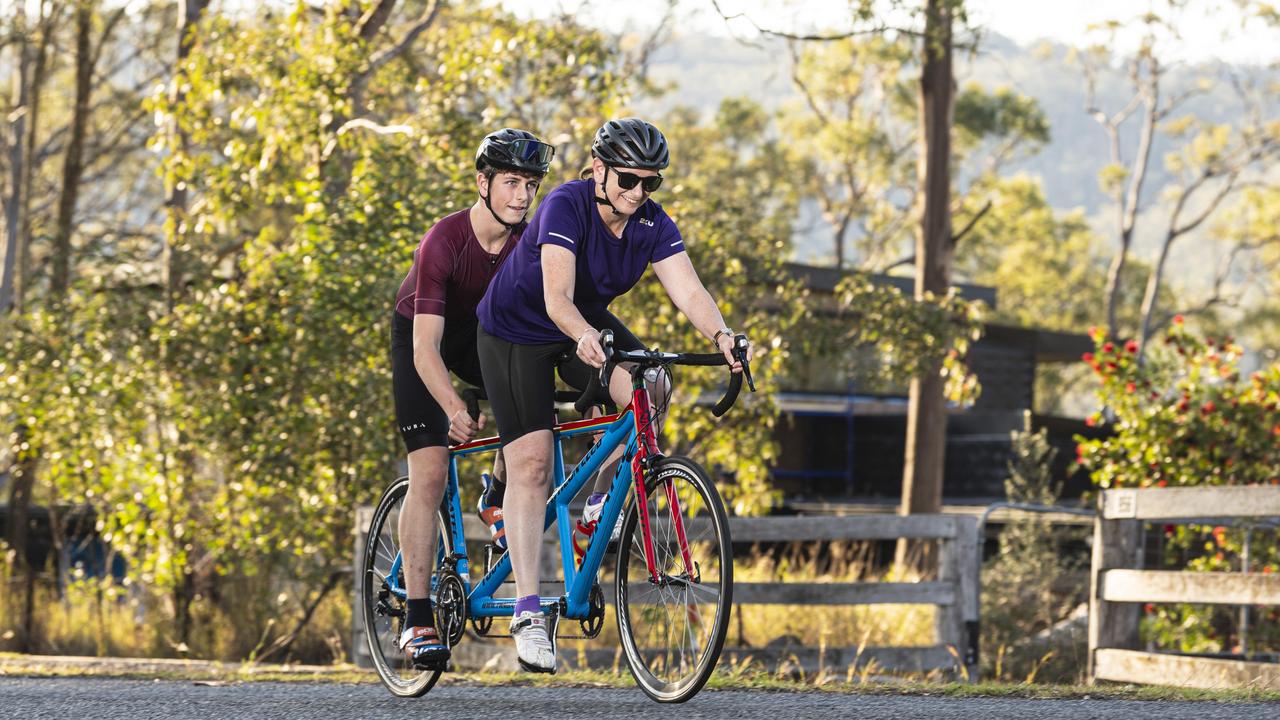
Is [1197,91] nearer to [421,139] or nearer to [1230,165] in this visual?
[1230,165]

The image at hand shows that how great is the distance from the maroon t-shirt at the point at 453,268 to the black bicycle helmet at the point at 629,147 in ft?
2.42

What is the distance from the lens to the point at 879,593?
32.6 ft

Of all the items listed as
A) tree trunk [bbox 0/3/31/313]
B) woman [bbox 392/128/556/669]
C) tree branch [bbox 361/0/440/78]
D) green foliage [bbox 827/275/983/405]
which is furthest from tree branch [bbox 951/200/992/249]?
woman [bbox 392/128/556/669]

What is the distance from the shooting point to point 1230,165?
4828cm

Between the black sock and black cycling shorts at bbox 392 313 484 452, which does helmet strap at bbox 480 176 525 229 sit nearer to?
black cycling shorts at bbox 392 313 484 452

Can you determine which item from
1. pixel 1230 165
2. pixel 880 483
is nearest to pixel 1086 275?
pixel 1230 165

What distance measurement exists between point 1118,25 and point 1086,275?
2057 cm

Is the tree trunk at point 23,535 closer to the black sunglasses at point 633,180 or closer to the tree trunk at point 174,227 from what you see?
the tree trunk at point 174,227

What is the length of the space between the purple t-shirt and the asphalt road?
4.06 feet

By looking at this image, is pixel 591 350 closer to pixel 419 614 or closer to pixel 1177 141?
pixel 419 614

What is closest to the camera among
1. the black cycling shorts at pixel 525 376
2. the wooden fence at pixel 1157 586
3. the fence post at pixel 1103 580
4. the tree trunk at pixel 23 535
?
the black cycling shorts at pixel 525 376

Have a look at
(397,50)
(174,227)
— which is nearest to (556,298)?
(174,227)

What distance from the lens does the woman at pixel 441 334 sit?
5.83 metres

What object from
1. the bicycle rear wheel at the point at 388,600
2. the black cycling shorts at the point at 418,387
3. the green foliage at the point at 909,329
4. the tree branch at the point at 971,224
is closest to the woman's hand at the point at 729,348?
the black cycling shorts at the point at 418,387
